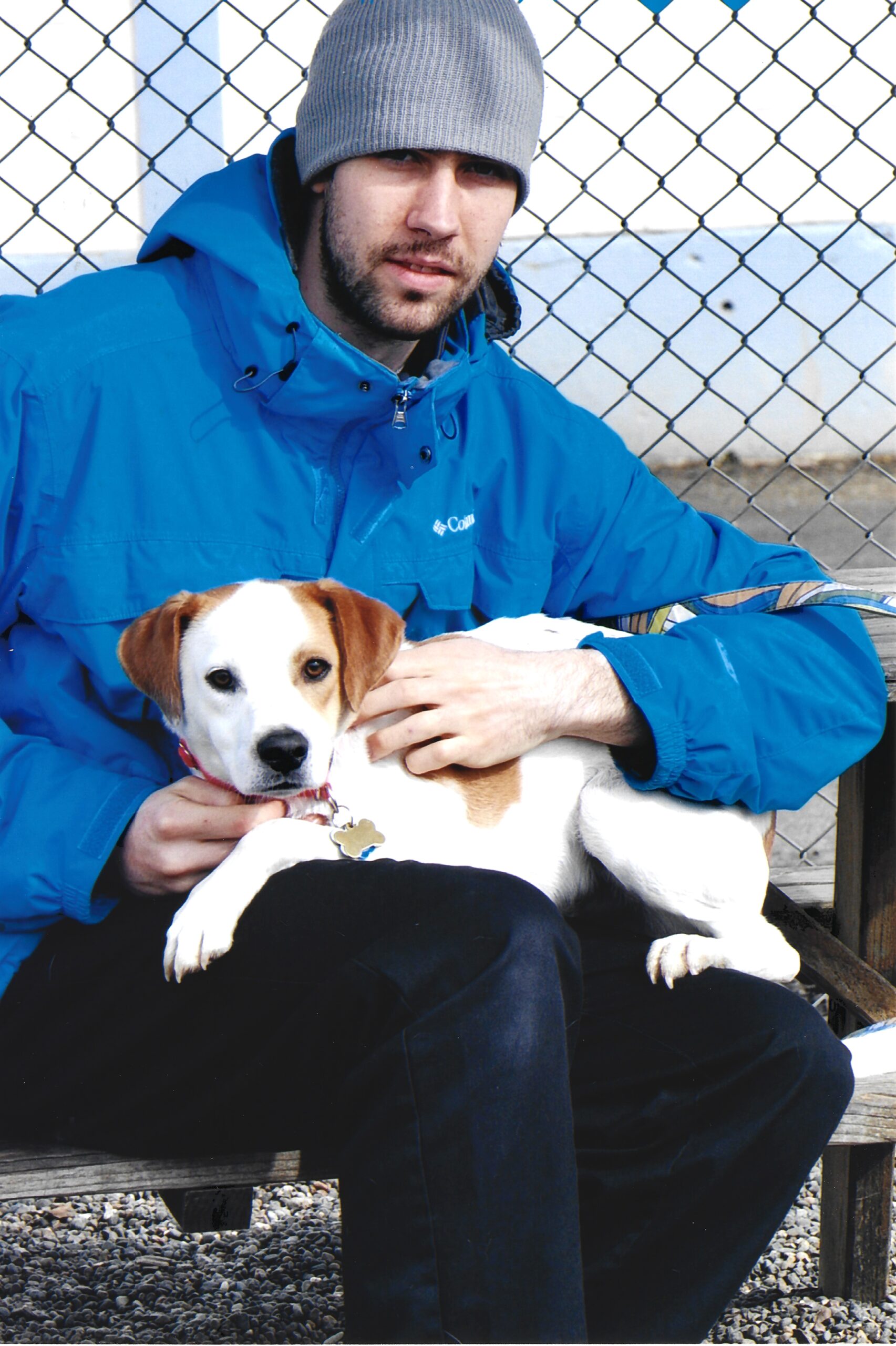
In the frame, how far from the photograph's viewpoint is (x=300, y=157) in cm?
220

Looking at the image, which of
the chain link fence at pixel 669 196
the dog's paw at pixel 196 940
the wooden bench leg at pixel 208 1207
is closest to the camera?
the dog's paw at pixel 196 940

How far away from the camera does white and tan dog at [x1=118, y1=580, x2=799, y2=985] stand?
6.09 feet

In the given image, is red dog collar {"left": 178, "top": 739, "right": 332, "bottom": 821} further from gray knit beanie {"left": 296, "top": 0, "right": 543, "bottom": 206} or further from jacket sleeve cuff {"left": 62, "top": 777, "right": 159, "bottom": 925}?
gray knit beanie {"left": 296, "top": 0, "right": 543, "bottom": 206}

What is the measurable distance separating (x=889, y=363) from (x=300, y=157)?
5.54m

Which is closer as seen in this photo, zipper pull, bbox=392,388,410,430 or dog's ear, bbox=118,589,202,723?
dog's ear, bbox=118,589,202,723

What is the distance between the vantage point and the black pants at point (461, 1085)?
4.72ft

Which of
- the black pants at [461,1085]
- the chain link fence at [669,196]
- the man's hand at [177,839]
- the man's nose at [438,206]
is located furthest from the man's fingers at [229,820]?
the chain link fence at [669,196]

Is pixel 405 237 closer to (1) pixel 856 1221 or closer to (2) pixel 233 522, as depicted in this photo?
(2) pixel 233 522

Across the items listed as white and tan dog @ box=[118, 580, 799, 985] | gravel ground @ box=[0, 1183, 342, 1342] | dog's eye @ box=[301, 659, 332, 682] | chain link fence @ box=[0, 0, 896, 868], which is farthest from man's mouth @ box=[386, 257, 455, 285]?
gravel ground @ box=[0, 1183, 342, 1342]

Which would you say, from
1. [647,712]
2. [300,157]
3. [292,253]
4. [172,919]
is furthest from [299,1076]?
[300,157]

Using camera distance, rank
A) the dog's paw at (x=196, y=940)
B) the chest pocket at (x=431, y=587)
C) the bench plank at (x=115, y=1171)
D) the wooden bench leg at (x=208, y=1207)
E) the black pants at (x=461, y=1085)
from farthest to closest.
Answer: the chest pocket at (x=431, y=587)
the wooden bench leg at (x=208, y=1207)
the bench plank at (x=115, y=1171)
the dog's paw at (x=196, y=940)
the black pants at (x=461, y=1085)

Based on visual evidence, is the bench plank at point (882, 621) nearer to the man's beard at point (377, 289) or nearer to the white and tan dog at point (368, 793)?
the white and tan dog at point (368, 793)

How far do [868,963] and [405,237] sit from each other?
1.56 metres

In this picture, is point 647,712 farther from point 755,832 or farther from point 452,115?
point 452,115
